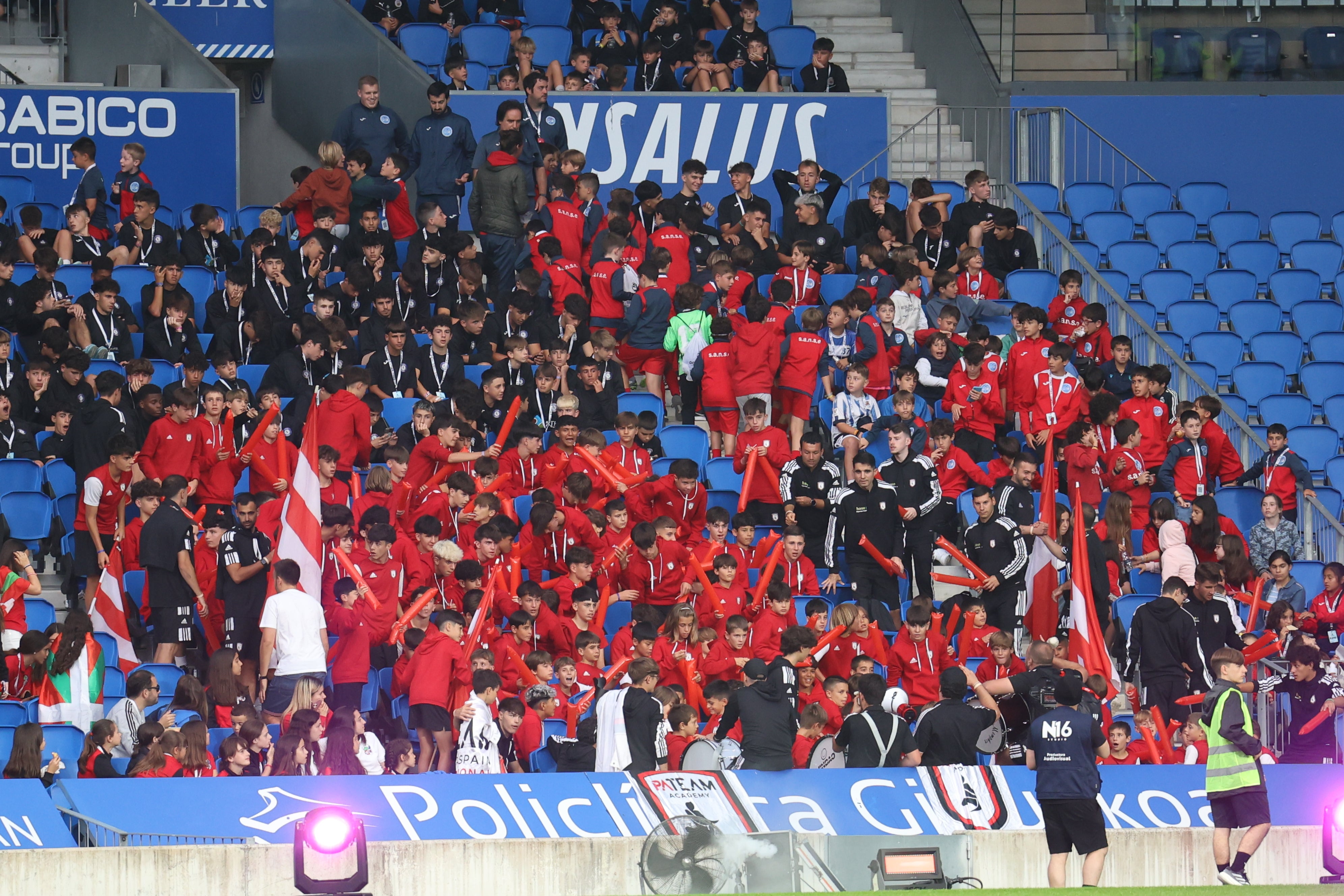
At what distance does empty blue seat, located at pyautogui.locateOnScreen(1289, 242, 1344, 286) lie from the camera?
66.0 feet

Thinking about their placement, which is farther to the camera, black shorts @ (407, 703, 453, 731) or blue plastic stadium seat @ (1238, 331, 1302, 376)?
blue plastic stadium seat @ (1238, 331, 1302, 376)

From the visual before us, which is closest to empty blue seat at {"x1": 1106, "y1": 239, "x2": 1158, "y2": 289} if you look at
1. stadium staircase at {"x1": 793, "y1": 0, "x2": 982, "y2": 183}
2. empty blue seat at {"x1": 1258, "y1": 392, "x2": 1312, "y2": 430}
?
empty blue seat at {"x1": 1258, "y1": 392, "x2": 1312, "y2": 430}

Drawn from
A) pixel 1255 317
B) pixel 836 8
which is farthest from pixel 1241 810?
pixel 836 8

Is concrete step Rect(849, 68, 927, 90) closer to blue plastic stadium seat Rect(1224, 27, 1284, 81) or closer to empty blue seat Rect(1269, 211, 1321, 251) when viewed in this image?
blue plastic stadium seat Rect(1224, 27, 1284, 81)

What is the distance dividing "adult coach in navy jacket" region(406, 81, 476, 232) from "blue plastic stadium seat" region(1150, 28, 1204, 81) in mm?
8112

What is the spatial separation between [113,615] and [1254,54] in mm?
14117

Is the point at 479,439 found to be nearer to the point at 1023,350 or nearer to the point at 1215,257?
the point at 1023,350

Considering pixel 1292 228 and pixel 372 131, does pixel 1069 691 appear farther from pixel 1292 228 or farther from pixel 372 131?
pixel 1292 228

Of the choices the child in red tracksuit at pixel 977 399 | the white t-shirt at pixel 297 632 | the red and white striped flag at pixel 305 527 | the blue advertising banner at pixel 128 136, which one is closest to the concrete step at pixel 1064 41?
the child in red tracksuit at pixel 977 399

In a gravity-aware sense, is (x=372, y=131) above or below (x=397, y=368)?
above

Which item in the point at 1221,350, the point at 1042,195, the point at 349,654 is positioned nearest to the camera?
the point at 349,654

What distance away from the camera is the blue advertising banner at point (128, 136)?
1980cm

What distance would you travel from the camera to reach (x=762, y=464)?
15.5 meters

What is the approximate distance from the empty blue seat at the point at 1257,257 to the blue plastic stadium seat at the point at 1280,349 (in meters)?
1.35
